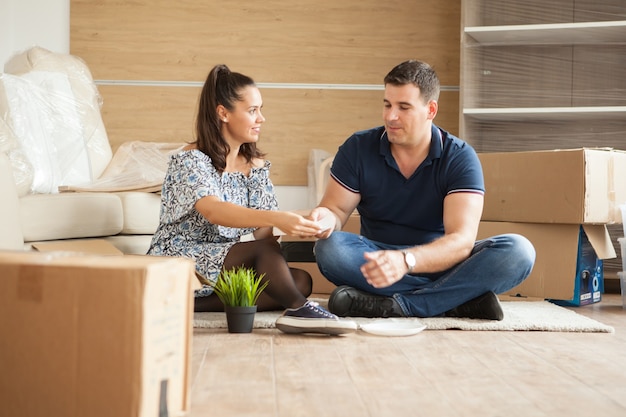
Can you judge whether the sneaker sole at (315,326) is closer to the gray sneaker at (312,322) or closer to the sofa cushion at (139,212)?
the gray sneaker at (312,322)

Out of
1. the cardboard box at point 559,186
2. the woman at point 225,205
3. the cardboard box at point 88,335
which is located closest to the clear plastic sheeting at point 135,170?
the woman at point 225,205

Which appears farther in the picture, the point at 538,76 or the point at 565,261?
the point at 538,76

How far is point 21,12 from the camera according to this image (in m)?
4.12

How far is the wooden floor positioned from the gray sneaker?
0.08 ft

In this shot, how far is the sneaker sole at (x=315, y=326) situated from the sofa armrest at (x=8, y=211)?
0.88 meters

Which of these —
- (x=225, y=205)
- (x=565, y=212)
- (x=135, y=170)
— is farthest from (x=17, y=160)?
(x=565, y=212)

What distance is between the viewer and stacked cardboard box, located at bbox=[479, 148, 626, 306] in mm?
2828

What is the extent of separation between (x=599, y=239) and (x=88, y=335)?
2.23 meters

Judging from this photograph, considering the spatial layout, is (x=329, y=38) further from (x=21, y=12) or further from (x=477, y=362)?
(x=477, y=362)

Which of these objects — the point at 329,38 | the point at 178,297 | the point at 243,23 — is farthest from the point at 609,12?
the point at 178,297

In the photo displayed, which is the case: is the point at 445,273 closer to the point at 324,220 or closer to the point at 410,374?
the point at 324,220

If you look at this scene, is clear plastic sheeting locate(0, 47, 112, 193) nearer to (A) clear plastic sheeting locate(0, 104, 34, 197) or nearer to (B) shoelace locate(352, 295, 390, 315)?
(A) clear plastic sheeting locate(0, 104, 34, 197)

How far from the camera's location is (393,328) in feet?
6.87

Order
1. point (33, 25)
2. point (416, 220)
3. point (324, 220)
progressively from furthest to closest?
1. point (33, 25)
2. point (416, 220)
3. point (324, 220)
